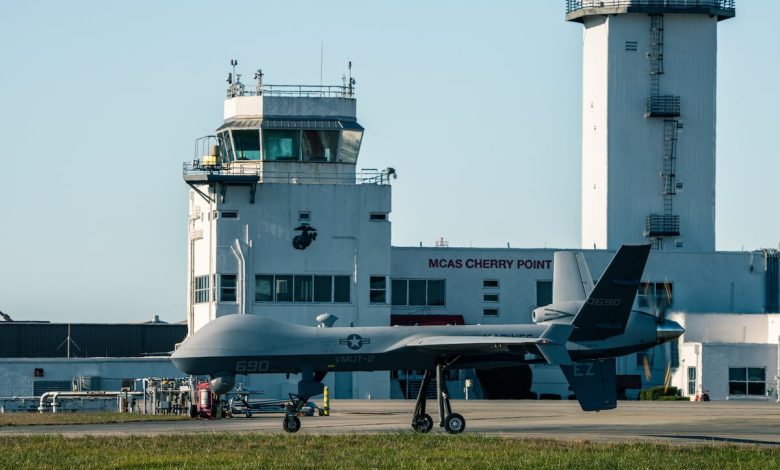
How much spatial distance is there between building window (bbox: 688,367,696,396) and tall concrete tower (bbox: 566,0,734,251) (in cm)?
1083

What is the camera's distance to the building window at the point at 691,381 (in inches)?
3100

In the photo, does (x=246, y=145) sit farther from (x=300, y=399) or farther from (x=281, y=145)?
(x=300, y=399)

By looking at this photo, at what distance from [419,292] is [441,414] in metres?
40.4

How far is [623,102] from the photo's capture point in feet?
290

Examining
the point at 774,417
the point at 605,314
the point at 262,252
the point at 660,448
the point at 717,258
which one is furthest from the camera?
the point at 717,258

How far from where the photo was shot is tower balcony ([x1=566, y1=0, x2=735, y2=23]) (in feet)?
289

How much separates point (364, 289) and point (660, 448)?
143 feet

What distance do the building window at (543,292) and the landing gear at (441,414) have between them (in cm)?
3948

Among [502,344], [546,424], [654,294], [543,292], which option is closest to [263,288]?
[543,292]

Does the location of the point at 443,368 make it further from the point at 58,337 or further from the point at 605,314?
the point at 58,337

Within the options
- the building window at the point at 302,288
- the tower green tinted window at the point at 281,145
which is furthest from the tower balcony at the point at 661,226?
the tower green tinted window at the point at 281,145

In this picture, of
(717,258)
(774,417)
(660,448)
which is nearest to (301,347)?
(660,448)

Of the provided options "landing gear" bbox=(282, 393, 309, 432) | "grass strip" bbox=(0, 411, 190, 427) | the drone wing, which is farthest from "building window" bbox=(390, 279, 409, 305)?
"landing gear" bbox=(282, 393, 309, 432)

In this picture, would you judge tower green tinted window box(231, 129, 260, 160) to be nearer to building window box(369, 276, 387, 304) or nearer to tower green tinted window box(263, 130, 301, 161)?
tower green tinted window box(263, 130, 301, 161)
